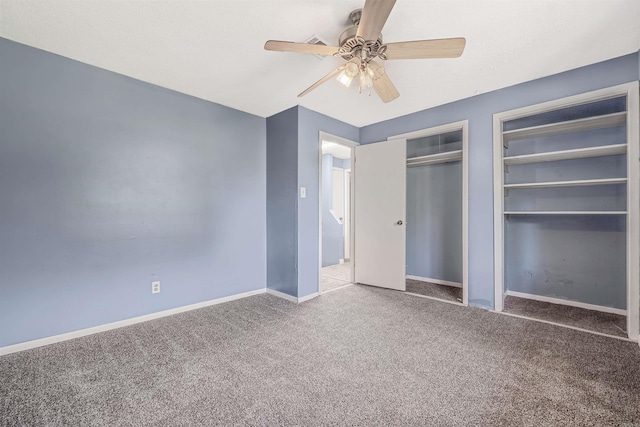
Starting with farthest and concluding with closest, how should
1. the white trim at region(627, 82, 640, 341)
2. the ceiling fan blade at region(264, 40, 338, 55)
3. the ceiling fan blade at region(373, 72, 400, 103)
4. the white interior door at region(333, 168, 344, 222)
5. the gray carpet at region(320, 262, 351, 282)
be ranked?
the white interior door at region(333, 168, 344, 222), the gray carpet at region(320, 262, 351, 282), the white trim at region(627, 82, 640, 341), the ceiling fan blade at region(373, 72, 400, 103), the ceiling fan blade at region(264, 40, 338, 55)

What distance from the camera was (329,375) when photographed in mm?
1778

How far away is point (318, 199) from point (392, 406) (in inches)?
96.7

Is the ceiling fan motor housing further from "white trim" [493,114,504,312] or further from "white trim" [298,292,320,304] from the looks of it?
"white trim" [298,292,320,304]

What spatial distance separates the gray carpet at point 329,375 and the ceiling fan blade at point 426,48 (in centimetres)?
208

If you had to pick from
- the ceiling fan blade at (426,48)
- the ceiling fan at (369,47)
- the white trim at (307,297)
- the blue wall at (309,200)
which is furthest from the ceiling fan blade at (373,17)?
the white trim at (307,297)

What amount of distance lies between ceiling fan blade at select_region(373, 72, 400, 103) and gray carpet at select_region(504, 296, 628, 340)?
2573mm

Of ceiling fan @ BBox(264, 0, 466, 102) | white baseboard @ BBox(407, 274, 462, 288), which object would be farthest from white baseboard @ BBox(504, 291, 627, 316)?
ceiling fan @ BBox(264, 0, 466, 102)

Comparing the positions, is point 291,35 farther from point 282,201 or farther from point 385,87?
point 282,201

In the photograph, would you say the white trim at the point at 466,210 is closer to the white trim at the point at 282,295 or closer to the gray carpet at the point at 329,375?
the gray carpet at the point at 329,375

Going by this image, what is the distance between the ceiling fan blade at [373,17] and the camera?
136 cm

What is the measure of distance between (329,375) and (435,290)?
2.44 m

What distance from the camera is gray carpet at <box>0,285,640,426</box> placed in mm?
1432

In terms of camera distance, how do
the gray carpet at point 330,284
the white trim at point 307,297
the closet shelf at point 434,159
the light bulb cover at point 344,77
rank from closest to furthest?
the light bulb cover at point 344,77
the white trim at point 307,297
the closet shelf at point 434,159
the gray carpet at point 330,284

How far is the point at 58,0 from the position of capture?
1.69m
